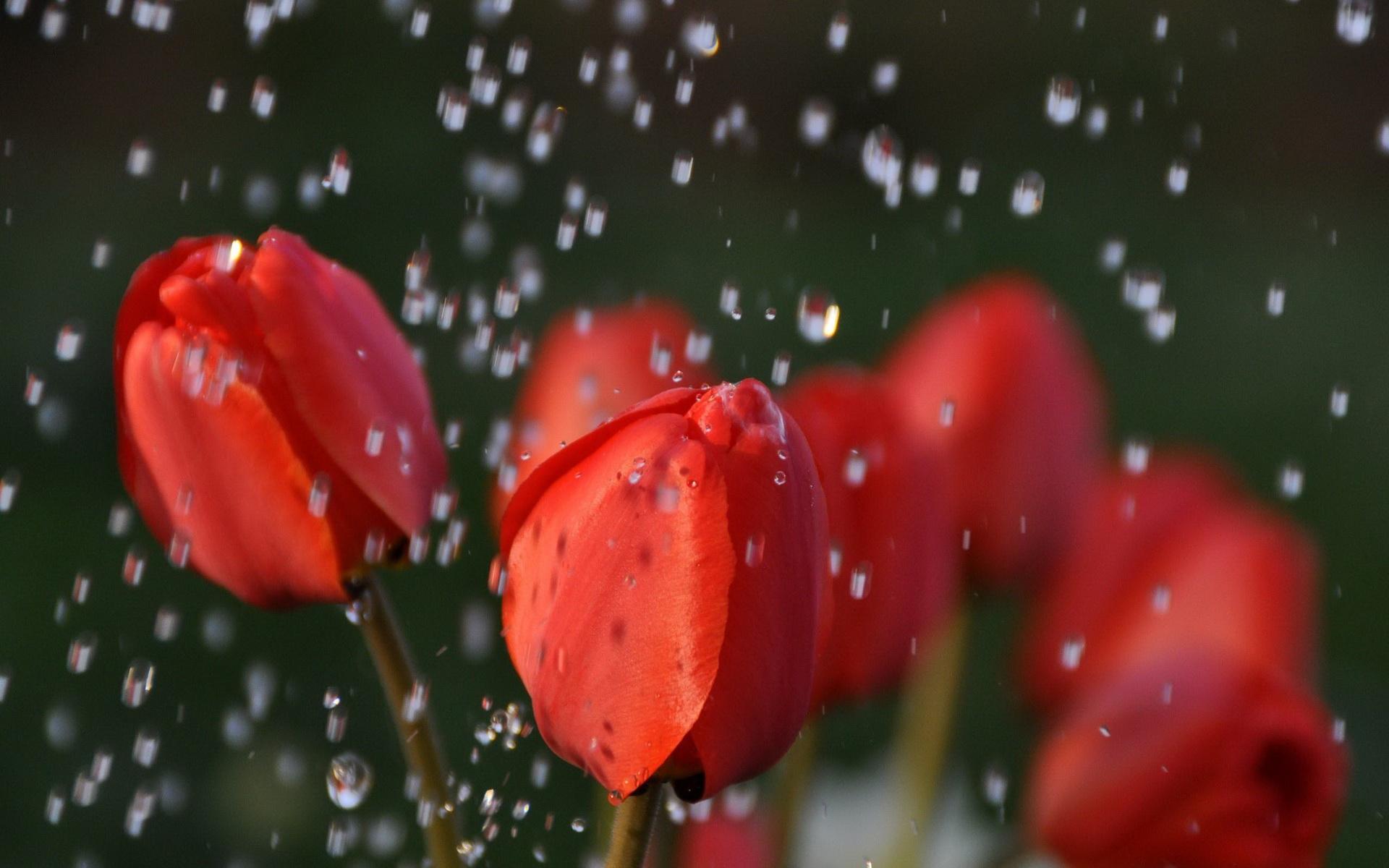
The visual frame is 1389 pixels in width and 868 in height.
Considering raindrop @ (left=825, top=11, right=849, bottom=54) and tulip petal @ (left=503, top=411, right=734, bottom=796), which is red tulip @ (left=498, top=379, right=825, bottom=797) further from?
raindrop @ (left=825, top=11, right=849, bottom=54)

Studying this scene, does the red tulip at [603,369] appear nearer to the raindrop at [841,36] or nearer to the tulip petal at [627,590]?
the tulip petal at [627,590]

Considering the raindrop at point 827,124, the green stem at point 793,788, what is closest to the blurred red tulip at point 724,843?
the green stem at point 793,788

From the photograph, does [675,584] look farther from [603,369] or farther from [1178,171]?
[1178,171]

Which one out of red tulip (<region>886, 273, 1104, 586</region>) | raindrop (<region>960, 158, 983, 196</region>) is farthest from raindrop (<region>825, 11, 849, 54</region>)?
red tulip (<region>886, 273, 1104, 586</region>)

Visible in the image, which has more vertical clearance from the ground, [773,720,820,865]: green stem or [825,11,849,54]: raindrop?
[825,11,849,54]: raindrop

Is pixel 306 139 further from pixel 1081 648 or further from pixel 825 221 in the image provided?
pixel 1081 648

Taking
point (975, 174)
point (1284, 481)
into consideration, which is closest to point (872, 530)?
point (1284, 481)
